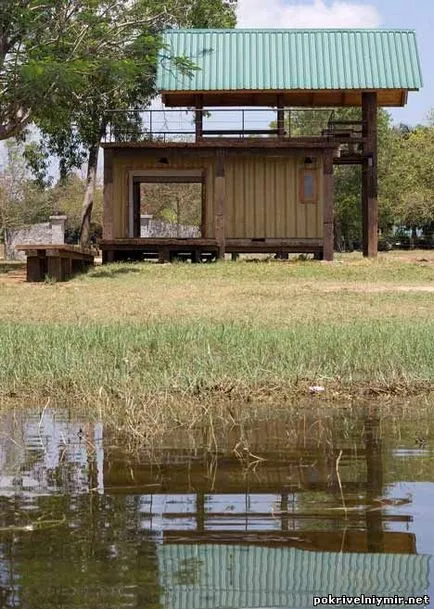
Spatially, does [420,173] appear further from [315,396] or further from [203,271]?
[315,396]

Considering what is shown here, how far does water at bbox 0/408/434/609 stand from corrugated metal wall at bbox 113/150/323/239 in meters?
21.9

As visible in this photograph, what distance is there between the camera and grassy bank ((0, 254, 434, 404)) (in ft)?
32.7

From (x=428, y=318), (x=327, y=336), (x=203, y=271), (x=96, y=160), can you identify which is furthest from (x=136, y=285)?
(x=96, y=160)

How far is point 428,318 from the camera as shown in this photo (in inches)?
588

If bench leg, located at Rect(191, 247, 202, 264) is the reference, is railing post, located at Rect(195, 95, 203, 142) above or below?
above

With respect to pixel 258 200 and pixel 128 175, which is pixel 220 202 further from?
pixel 128 175

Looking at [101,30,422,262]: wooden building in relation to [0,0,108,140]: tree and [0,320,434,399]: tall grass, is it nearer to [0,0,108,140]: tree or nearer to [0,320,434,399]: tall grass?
[0,0,108,140]: tree

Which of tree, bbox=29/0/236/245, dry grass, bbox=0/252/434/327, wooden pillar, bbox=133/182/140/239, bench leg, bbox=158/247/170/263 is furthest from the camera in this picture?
wooden pillar, bbox=133/182/140/239

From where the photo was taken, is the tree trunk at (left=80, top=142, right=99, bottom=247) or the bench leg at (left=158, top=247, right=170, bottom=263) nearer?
the bench leg at (left=158, top=247, right=170, bottom=263)

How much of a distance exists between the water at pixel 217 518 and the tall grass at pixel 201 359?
139cm

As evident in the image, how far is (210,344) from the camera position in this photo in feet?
37.1

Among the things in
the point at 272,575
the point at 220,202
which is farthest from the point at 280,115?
the point at 272,575

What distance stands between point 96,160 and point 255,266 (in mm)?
12645

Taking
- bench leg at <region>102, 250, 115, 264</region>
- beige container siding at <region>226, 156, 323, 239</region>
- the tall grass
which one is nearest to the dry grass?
the tall grass
